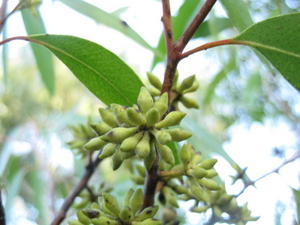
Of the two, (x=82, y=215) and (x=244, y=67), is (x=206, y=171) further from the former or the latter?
(x=244, y=67)

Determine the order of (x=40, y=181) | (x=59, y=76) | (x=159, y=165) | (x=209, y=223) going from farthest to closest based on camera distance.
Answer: (x=59, y=76) < (x=40, y=181) < (x=209, y=223) < (x=159, y=165)

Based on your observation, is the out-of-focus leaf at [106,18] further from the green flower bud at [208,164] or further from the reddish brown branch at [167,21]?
the green flower bud at [208,164]

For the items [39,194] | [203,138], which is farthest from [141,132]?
[39,194]

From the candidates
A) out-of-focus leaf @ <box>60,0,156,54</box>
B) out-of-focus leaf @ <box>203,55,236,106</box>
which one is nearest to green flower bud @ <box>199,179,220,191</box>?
out-of-focus leaf @ <box>60,0,156,54</box>

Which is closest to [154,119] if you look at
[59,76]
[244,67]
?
[244,67]

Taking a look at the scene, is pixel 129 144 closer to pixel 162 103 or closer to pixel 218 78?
→ pixel 162 103

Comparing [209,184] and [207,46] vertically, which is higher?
[207,46]
